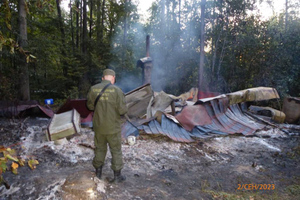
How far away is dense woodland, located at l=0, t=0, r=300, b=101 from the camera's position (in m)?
11.4

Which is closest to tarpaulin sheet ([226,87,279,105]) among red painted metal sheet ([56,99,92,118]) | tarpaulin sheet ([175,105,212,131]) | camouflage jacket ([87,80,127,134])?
tarpaulin sheet ([175,105,212,131])

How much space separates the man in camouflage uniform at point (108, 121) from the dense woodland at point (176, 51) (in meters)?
8.12

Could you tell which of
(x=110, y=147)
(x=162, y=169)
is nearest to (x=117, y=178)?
(x=110, y=147)

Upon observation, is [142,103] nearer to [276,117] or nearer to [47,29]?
[276,117]

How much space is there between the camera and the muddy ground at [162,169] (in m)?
2.92

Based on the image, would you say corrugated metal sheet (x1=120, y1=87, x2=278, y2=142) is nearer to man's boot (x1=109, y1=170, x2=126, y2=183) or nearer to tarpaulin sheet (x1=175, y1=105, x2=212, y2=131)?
tarpaulin sheet (x1=175, y1=105, x2=212, y2=131)

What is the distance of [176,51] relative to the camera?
625 inches

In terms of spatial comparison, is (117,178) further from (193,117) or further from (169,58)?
(169,58)

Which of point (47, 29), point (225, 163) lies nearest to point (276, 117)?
point (225, 163)

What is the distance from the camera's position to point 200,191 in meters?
3.21

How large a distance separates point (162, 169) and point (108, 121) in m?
1.69

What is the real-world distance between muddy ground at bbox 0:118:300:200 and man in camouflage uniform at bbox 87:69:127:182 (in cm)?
36

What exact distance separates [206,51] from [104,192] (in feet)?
48.8

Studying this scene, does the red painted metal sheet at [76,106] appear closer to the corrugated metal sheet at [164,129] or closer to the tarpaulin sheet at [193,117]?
the corrugated metal sheet at [164,129]
